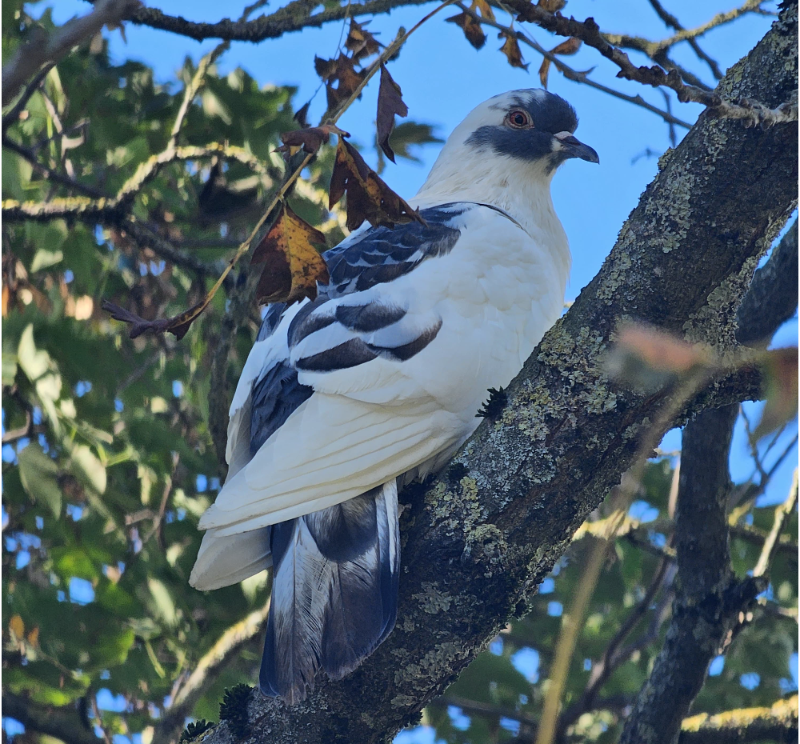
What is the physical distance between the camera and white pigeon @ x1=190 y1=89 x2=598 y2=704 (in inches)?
89.1

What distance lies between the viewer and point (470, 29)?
337 centimetres

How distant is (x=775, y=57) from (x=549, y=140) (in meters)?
2.07

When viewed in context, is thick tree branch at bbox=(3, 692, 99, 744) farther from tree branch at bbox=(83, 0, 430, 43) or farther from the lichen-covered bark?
tree branch at bbox=(83, 0, 430, 43)

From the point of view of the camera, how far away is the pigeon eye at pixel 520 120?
13.7ft

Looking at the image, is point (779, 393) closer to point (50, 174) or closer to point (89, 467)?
point (89, 467)

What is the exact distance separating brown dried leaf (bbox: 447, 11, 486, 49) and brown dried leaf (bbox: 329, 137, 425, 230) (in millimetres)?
1873

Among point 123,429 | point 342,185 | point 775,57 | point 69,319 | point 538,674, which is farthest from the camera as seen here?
point 538,674

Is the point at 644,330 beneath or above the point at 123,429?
beneath

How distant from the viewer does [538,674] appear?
4.68 meters

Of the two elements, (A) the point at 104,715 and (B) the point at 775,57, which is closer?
(B) the point at 775,57

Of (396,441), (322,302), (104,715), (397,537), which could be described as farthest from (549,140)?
(104,715)

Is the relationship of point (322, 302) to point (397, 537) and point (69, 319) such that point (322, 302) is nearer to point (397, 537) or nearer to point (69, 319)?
point (397, 537)

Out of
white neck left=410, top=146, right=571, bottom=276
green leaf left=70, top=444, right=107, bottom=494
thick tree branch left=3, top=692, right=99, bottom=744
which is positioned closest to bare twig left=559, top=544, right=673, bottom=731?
white neck left=410, top=146, right=571, bottom=276

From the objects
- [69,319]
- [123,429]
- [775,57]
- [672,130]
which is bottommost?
[775,57]
